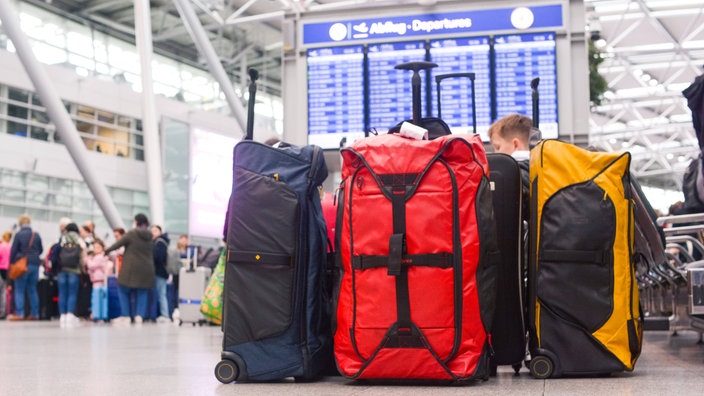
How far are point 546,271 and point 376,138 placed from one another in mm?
891

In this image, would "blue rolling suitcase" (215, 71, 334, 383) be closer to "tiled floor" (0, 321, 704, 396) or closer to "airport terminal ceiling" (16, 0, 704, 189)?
"tiled floor" (0, 321, 704, 396)

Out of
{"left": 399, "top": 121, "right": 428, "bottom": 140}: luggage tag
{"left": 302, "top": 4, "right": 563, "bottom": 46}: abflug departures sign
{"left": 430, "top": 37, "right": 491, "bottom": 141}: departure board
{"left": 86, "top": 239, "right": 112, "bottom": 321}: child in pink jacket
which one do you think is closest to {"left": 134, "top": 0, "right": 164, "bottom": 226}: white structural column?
{"left": 86, "top": 239, "right": 112, "bottom": 321}: child in pink jacket

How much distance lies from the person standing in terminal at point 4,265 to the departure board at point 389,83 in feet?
37.8

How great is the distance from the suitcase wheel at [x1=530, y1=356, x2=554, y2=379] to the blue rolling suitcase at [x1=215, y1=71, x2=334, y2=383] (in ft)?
2.86

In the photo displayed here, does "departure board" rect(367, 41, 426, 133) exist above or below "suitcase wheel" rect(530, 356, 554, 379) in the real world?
above

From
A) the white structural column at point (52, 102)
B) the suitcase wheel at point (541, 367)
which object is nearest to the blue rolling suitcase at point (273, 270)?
the suitcase wheel at point (541, 367)

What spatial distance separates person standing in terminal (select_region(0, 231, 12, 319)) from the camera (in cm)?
1733

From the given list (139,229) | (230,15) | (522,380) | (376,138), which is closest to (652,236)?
(522,380)

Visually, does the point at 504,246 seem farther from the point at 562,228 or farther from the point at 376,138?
the point at 376,138

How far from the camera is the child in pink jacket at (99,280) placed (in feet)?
49.5

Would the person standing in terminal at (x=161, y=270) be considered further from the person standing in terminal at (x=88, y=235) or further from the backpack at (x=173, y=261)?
the person standing in terminal at (x=88, y=235)

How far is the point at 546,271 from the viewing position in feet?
12.4

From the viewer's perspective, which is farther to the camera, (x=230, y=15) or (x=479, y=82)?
(x=230, y=15)

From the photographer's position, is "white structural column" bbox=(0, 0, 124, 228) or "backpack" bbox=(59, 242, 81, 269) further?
"white structural column" bbox=(0, 0, 124, 228)
